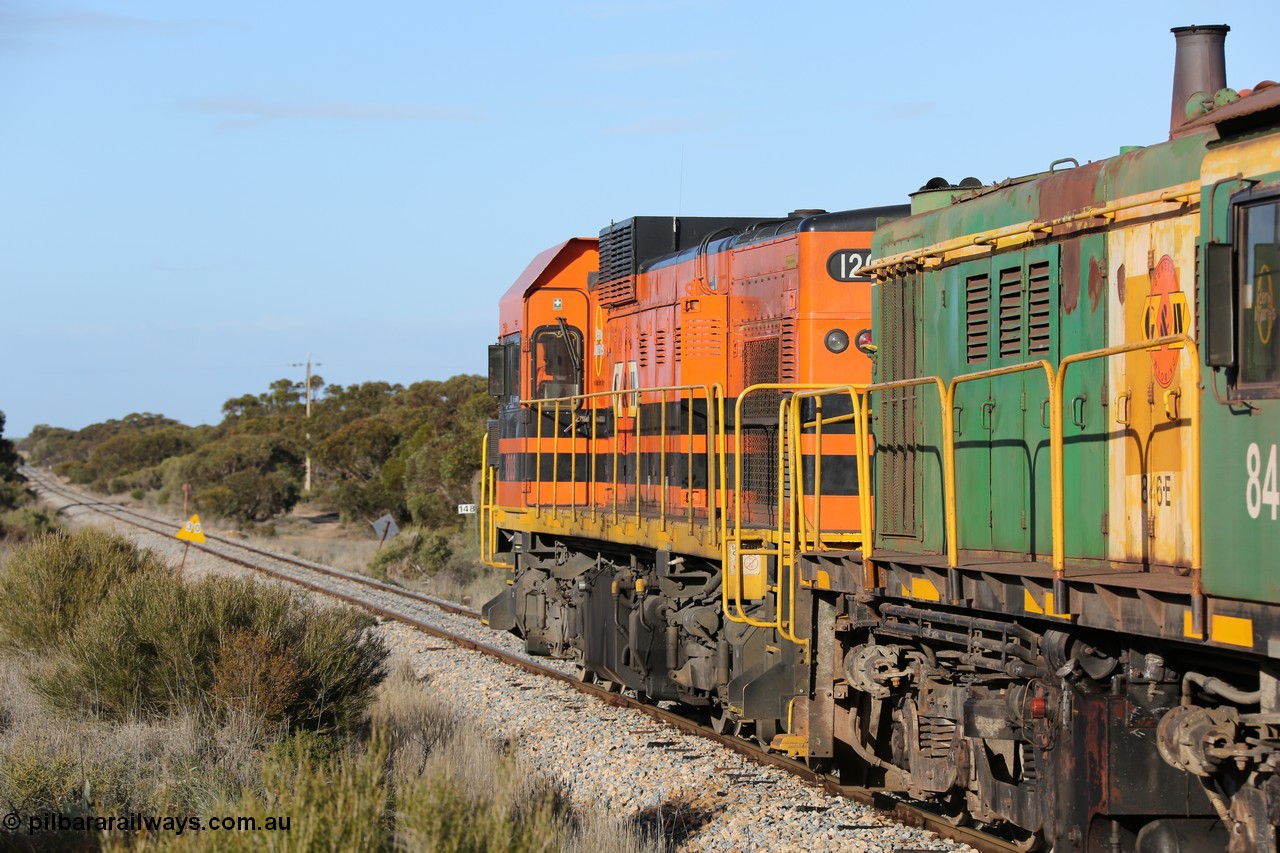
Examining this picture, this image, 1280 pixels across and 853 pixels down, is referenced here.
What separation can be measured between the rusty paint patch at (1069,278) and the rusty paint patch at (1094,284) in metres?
0.10

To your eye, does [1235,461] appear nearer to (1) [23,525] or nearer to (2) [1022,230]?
(2) [1022,230]

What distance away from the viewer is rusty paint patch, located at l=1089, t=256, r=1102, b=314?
22.5 ft

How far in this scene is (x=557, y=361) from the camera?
14.4 m

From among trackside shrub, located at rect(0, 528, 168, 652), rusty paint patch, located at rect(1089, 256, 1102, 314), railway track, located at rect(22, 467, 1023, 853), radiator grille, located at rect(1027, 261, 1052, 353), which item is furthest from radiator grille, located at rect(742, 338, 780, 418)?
trackside shrub, located at rect(0, 528, 168, 652)

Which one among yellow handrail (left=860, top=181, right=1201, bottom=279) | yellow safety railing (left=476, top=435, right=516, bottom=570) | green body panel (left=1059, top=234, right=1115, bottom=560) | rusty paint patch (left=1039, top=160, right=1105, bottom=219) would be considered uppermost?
rusty paint patch (left=1039, top=160, right=1105, bottom=219)

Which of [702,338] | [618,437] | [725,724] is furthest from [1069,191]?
[618,437]

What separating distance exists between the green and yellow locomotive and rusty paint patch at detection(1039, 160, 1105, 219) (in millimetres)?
15

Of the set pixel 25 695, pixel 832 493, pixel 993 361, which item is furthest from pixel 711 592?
pixel 25 695

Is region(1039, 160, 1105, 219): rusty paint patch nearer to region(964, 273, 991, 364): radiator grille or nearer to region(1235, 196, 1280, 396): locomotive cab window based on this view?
region(964, 273, 991, 364): radiator grille

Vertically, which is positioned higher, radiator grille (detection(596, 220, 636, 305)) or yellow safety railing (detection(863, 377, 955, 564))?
radiator grille (detection(596, 220, 636, 305))

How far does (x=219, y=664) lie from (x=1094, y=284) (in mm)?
6824

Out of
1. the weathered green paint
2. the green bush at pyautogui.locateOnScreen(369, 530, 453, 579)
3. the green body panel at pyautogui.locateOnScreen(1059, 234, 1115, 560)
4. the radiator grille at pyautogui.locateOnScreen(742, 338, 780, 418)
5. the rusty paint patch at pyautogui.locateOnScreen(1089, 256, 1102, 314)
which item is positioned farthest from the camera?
the green bush at pyautogui.locateOnScreen(369, 530, 453, 579)

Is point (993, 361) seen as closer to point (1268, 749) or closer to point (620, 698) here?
point (1268, 749)

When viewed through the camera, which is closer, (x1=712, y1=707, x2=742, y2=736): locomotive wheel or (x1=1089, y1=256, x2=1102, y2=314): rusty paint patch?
(x1=1089, y1=256, x2=1102, y2=314): rusty paint patch
